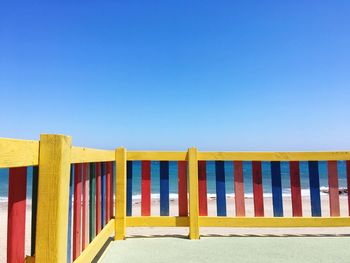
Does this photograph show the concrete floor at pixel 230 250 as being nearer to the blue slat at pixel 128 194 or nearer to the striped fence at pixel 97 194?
the striped fence at pixel 97 194

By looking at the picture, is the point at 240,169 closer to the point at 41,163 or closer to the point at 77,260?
the point at 77,260

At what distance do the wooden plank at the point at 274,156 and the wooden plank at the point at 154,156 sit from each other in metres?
0.26

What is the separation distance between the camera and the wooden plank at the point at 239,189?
361cm

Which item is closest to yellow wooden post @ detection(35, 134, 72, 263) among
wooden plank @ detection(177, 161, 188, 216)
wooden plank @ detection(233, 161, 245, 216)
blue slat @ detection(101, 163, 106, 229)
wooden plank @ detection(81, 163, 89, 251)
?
wooden plank @ detection(81, 163, 89, 251)

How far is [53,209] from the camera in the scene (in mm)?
1489

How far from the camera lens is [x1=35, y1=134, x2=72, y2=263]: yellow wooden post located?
147 cm

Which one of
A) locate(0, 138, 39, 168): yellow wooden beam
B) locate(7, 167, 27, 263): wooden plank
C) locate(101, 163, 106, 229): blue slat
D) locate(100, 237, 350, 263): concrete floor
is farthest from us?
locate(101, 163, 106, 229): blue slat

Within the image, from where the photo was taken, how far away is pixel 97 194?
114 inches

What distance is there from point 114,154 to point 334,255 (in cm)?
266

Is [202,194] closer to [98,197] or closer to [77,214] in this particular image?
[98,197]

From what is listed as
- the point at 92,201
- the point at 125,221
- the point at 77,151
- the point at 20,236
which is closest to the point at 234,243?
the point at 125,221

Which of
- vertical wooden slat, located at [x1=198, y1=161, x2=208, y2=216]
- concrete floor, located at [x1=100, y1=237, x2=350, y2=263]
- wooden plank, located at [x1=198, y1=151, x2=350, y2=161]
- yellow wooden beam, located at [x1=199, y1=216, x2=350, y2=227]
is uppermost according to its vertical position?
wooden plank, located at [x1=198, y1=151, x2=350, y2=161]

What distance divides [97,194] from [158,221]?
1020 mm

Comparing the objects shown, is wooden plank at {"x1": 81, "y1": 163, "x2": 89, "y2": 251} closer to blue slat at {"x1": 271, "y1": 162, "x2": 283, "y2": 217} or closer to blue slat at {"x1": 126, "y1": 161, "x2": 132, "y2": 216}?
blue slat at {"x1": 126, "y1": 161, "x2": 132, "y2": 216}
